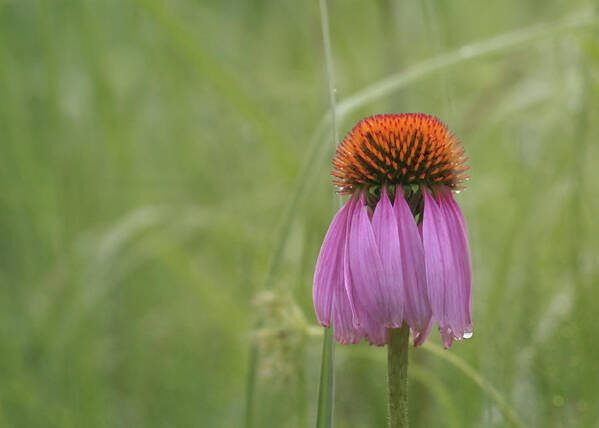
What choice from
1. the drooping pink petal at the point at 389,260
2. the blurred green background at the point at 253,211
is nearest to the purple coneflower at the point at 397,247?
the drooping pink petal at the point at 389,260

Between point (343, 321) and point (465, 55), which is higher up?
point (465, 55)

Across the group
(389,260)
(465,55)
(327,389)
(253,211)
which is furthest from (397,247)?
(253,211)

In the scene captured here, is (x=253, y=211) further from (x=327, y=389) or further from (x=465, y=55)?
(x=327, y=389)

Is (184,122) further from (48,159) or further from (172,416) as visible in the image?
(172,416)

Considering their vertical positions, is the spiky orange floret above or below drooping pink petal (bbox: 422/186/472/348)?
above

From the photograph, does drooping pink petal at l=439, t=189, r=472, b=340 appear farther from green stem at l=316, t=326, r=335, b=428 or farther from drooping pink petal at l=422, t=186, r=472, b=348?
green stem at l=316, t=326, r=335, b=428

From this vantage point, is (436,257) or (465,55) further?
(465,55)

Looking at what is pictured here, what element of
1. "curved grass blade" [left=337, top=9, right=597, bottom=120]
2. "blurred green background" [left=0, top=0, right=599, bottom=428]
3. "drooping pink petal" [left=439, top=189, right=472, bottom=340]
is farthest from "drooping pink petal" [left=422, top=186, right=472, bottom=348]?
"curved grass blade" [left=337, top=9, right=597, bottom=120]
